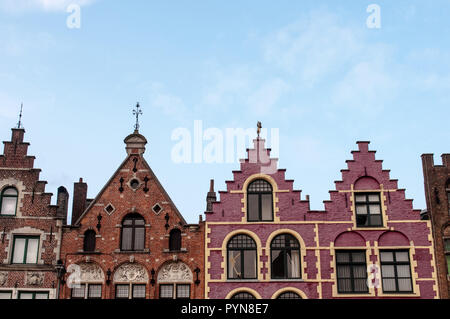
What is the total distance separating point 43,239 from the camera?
2623cm

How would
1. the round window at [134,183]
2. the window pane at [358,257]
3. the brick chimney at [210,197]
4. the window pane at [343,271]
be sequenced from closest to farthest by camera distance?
the window pane at [343,271], the window pane at [358,257], the round window at [134,183], the brick chimney at [210,197]

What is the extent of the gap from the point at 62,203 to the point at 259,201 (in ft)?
29.3

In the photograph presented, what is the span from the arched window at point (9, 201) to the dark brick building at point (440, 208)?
730 inches

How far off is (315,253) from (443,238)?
18.5ft

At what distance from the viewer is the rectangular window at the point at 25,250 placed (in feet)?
85.4

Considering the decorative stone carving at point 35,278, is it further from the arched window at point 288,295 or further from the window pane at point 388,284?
the window pane at point 388,284

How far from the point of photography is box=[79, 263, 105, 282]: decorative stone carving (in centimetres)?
2589

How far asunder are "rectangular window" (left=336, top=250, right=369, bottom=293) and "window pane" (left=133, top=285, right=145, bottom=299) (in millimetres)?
8380

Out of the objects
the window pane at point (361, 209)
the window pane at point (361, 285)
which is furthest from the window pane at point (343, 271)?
the window pane at point (361, 209)

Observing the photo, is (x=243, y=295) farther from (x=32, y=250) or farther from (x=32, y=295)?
(x=32, y=250)

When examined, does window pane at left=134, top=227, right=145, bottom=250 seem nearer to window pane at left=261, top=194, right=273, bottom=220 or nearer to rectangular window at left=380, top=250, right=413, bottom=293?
window pane at left=261, top=194, right=273, bottom=220

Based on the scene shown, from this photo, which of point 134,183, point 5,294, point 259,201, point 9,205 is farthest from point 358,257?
point 9,205
